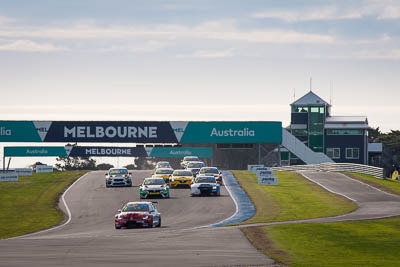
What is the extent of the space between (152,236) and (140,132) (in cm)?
7248

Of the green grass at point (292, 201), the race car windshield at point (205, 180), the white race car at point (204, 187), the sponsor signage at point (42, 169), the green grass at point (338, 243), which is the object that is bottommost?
the green grass at point (338, 243)

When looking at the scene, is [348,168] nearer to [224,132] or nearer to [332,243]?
[224,132]

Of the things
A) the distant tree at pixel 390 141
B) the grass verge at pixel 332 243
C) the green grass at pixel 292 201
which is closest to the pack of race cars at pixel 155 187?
the green grass at pixel 292 201

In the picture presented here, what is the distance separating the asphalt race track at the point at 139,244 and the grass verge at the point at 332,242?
2.97 ft

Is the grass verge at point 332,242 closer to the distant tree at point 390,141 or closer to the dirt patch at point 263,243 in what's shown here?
the dirt patch at point 263,243

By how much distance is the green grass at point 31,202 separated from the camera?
4331cm

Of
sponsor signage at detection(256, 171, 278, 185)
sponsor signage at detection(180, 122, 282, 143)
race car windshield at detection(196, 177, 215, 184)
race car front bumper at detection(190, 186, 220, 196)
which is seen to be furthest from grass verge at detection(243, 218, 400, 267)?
sponsor signage at detection(180, 122, 282, 143)

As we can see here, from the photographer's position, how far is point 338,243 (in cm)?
3019

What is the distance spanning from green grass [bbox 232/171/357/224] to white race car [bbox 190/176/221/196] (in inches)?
106

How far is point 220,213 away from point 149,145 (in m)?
60.0

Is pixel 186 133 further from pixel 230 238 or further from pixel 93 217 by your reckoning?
pixel 230 238

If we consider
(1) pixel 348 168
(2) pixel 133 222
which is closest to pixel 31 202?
(2) pixel 133 222

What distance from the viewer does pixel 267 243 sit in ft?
97.6

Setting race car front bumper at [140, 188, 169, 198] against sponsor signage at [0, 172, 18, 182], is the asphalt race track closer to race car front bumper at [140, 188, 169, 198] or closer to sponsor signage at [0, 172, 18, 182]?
race car front bumper at [140, 188, 169, 198]
